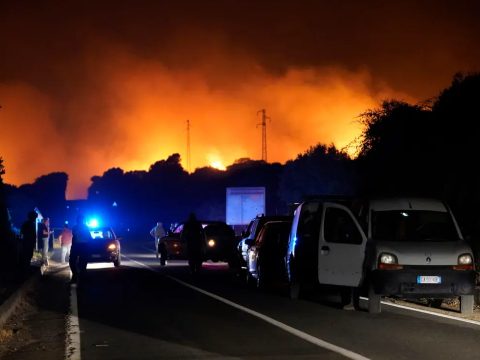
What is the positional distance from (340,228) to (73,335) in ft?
17.7

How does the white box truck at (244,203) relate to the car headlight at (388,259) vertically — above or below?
above

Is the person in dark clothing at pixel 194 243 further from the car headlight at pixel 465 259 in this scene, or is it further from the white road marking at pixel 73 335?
the car headlight at pixel 465 259

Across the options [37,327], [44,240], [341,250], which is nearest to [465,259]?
[341,250]

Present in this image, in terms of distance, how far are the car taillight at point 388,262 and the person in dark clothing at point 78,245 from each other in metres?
10.2

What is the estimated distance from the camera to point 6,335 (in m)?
11.6

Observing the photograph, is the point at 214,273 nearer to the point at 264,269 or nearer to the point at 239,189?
the point at 264,269

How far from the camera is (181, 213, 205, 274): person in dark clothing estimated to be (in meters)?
25.7

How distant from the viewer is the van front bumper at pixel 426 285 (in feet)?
44.2

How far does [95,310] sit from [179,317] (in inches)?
81.7

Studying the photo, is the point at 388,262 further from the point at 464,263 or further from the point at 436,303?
the point at 436,303

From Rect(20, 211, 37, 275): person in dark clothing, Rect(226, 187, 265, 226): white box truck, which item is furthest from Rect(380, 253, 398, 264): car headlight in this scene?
Rect(226, 187, 265, 226): white box truck

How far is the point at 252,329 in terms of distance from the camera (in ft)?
39.6

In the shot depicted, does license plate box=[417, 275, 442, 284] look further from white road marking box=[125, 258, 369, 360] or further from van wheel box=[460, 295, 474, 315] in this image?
white road marking box=[125, 258, 369, 360]

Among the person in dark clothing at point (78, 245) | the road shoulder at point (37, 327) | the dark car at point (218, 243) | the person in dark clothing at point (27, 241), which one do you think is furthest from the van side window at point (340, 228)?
the dark car at point (218, 243)
